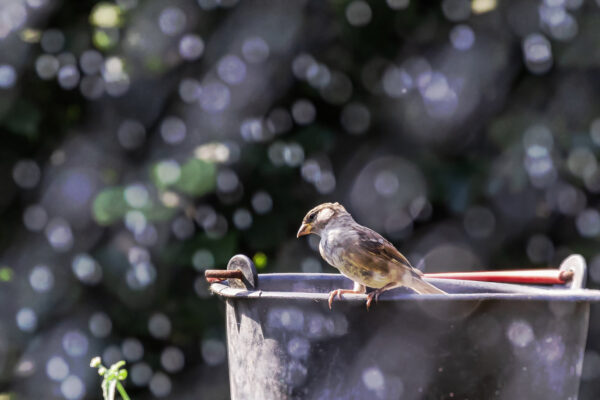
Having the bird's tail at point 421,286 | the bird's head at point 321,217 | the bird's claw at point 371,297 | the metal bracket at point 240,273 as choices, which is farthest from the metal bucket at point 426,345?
the bird's head at point 321,217

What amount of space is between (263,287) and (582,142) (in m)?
1.05

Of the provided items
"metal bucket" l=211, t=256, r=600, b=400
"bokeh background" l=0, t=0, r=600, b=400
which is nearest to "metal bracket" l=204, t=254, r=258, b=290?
"metal bucket" l=211, t=256, r=600, b=400

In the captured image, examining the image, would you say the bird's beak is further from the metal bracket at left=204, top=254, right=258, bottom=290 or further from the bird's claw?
the bird's claw

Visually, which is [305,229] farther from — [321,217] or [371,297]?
[371,297]

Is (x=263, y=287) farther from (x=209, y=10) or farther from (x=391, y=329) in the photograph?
(x=209, y=10)

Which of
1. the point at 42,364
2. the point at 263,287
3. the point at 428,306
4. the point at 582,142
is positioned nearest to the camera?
the point at 428,306

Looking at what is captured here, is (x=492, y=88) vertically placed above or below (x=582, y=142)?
above

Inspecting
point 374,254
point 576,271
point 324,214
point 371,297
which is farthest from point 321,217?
point 576,271

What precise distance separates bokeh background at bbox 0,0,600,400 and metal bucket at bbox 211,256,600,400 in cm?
78

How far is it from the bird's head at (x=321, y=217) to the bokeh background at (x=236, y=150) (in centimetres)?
A: 42

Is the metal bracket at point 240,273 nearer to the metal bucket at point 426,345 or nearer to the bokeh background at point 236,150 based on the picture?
the metal bucket at point 426,345

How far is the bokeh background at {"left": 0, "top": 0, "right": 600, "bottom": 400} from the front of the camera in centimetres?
191

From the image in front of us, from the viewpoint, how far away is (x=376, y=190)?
1.98 m

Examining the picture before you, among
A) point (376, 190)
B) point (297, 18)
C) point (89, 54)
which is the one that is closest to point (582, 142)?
point (376, 190)
